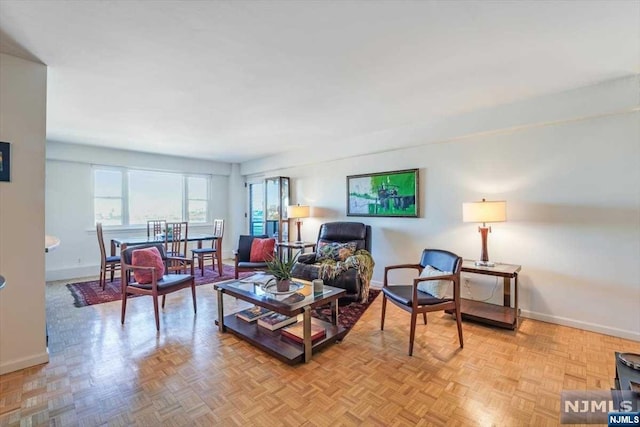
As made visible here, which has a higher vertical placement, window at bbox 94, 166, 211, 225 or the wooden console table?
window at bbox 94, 166, 211, 225

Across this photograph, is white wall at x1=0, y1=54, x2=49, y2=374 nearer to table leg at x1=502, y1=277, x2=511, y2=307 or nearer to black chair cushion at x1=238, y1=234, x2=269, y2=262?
black chair cushion at x1=238, y1=234, x2=269, y2=262

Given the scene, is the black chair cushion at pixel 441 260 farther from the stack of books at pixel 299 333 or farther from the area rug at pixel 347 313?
the stack of books at pixel 299 333

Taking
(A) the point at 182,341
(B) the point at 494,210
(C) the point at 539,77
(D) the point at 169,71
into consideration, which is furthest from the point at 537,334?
(D) the point at 169,71

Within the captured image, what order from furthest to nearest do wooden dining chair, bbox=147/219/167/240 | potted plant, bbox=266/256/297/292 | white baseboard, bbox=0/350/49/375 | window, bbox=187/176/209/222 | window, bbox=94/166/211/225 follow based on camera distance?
window, bbox=187/176/209/222 < window, bbox=94/166/211/225 < wooden dining chair, bbox=147/219/167/240 < potted plant, bbox=266/256/297/292 < white baseboard, bbox=0/350/49/375

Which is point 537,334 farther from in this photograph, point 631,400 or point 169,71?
point 169,71

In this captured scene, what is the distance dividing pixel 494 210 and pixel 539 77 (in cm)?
129

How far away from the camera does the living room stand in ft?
7.12

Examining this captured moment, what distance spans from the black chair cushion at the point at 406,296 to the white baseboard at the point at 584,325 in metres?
1.36

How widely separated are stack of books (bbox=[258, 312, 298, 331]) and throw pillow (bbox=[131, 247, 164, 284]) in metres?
1.28

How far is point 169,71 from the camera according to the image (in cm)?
248

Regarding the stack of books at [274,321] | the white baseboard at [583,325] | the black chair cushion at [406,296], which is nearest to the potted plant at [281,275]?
the stack of books at [274,321]

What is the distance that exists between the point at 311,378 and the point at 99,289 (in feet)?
13.2

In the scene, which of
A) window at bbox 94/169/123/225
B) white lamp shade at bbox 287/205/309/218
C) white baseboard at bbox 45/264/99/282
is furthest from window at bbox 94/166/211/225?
white lamp shade at bbox 287/205/309/218

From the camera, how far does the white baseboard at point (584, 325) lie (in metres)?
2.70
